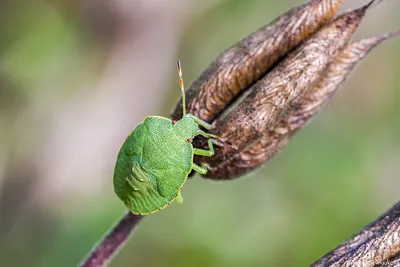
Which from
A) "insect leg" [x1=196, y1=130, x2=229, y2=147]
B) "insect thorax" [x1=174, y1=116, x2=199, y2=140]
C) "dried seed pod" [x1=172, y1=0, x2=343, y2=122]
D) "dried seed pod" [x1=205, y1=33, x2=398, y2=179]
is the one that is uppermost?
"dried seed pod" [x1=172, y1=0, x2=343, y2=122]

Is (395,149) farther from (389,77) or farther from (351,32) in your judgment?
(351,32)

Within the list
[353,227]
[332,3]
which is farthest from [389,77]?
[332,3]

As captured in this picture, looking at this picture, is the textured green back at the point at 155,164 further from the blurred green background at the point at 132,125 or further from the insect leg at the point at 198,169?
the blurred green background at the point at 132,125

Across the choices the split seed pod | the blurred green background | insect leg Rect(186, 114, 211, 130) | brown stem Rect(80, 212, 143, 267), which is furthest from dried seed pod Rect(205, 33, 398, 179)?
the blurred green background

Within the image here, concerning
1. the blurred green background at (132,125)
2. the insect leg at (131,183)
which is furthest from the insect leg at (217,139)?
the blurred green background at (132,125)

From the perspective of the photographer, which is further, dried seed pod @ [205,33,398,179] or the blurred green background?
the blurred green background

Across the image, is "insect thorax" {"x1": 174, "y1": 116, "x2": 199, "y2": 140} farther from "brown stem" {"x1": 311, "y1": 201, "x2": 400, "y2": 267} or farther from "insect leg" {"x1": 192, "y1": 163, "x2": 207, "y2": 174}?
"brown stem" {"x1": 311, "y1": 201, "x2": 400, "y2": 267}

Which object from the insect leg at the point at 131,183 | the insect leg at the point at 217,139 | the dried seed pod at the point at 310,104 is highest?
the insect leg at the point at 131,183
